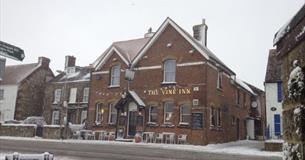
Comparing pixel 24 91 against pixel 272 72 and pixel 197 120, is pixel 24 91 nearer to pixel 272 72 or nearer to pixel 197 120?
pixel 197 120

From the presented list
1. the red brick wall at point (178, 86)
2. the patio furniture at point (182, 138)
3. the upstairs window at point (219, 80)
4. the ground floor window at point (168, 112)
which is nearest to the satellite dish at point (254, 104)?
the red brick wall at point (178, 86)

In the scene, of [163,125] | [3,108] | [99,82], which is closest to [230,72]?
[163,125]

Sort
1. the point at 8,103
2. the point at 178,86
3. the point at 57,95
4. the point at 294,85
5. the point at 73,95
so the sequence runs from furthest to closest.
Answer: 1. the point at 8,103
2. the point at 57,95
3. the point at 73,95
4. the point at 178,86
5. the point at 294,85

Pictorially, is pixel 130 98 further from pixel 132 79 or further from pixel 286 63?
pixel 286 63

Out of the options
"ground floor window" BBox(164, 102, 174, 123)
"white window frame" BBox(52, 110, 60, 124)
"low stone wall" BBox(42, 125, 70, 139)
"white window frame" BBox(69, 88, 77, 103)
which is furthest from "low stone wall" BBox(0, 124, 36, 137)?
"ground floor window" BBox(164, 102, 174, 123)

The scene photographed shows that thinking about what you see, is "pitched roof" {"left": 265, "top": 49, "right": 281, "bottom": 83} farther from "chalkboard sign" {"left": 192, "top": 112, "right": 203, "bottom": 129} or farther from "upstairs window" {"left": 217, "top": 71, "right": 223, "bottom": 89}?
"chalkboard sign" {"left": 192, "top": 112, "right": 203, "bottom": 129}

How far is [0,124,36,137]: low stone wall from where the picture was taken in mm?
30859

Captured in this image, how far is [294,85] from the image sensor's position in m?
2.14

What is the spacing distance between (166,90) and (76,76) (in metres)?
18.1

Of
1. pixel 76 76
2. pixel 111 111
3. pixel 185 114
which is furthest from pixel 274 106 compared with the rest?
pixel 76 76

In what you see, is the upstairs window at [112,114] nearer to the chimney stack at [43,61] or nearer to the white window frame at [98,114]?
the white window frame at [98,114]

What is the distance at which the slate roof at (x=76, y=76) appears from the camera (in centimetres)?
4044

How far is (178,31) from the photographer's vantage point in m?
28.0

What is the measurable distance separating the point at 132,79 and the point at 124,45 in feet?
23.9
